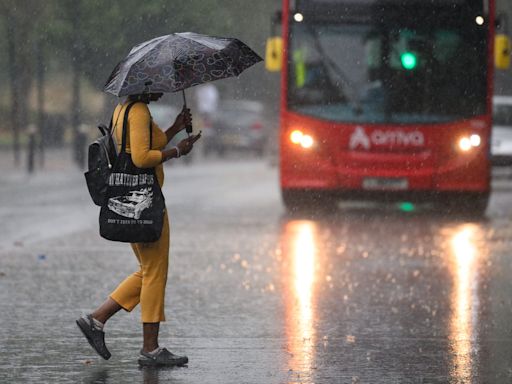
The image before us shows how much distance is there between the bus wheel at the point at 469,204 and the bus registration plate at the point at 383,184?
72 cm

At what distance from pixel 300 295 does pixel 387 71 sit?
9.13m

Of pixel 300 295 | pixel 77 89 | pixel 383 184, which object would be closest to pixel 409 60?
pixel 383 184

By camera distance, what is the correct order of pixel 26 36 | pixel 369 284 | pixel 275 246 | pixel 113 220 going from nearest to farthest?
pixel 113 220 → pixel 369 284 → pixel 275 246 → pixel 26 36

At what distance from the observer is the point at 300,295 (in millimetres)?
11078

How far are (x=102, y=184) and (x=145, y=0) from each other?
35.8 metres

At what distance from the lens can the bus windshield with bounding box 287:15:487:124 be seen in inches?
771

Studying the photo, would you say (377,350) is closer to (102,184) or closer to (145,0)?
(102,184)

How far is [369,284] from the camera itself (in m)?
11.8

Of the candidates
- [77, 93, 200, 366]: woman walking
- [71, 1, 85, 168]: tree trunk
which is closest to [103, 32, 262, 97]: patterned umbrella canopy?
[77, 93, 200, 366]: woman walking

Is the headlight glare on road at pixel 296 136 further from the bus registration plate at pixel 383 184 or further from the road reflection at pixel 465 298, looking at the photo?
the road reflection at pixel 465 298

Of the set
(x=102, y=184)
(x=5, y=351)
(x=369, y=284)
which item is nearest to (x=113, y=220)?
(x=102, y=184)

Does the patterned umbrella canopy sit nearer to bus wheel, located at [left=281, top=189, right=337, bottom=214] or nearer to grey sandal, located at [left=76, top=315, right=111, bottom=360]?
grey sandal, located at [left=76, top=315, right=111, bottom=360]

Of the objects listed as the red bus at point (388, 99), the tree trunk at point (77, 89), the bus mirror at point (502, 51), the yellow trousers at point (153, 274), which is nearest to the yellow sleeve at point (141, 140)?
the yellow trousers at point (153, 274)

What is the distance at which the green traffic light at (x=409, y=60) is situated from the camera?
1978cm
